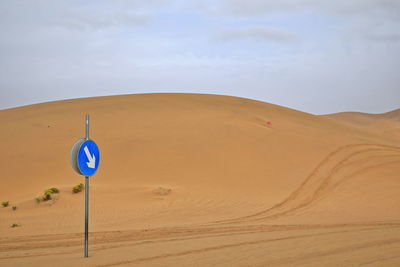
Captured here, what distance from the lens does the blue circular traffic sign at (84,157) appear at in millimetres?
6480

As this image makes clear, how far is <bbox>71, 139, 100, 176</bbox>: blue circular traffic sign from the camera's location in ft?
21.3

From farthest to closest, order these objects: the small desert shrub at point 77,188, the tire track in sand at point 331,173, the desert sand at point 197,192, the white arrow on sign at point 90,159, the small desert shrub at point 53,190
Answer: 1. the small desert shrub at point 77,188
2. the small desert shrub at point 53,190
3. the tire track in sand at point 331,173
4. the desert sand at point 197,192
5. the white arrow on sign at point 90,159

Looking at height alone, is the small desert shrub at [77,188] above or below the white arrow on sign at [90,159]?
above

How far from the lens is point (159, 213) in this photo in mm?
12883

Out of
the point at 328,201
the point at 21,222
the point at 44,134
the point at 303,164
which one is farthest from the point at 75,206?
the point at 44,134

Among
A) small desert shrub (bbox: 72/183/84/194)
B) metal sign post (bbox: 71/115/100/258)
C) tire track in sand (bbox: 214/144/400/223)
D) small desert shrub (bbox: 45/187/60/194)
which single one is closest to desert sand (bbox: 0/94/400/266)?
tire track in sand (bbox: 214/144/400/223)

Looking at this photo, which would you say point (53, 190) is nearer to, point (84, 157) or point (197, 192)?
point (197, 192)

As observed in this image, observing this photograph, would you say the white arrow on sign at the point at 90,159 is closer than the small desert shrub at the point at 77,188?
Yes

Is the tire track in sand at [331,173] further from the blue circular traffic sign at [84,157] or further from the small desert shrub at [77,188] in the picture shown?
Answer: the small desert shrub at [77,188]

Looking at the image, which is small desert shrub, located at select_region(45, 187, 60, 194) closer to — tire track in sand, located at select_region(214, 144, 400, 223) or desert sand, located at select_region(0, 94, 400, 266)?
desert sand, located at select_region(0, 94, 400, 266)

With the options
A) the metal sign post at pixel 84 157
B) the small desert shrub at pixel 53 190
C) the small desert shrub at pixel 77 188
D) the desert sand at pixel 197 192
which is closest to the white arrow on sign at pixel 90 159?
the metal sign post at pixel 84 157

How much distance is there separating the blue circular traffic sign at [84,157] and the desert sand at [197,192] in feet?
4.32

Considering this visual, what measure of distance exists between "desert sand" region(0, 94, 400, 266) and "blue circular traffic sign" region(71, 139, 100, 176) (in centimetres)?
132

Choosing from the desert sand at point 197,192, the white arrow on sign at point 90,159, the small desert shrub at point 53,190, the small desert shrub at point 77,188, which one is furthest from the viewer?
the small desert shrub at point 77,188
